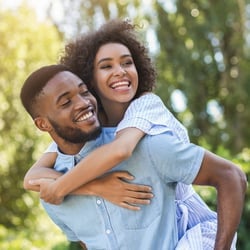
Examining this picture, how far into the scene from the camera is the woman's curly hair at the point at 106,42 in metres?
2.88

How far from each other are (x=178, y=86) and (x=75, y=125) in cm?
1303

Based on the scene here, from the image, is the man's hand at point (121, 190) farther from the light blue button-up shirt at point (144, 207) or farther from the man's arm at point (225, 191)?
the man's arm at point (225, 191)

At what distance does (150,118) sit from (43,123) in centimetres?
43

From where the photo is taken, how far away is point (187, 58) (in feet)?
49.9

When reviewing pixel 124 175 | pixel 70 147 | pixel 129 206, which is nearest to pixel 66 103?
pixel 70 147

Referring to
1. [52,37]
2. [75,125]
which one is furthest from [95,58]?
[52,37]

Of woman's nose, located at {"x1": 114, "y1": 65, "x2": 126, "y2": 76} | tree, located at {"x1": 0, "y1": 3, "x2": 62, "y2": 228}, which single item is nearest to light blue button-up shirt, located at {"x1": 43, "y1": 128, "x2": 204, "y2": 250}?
woman's nose, located at {"x1": 114, "y1": 65, "x2": 126, "y2": 76}

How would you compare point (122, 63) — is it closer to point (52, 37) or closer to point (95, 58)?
point (95, 58)

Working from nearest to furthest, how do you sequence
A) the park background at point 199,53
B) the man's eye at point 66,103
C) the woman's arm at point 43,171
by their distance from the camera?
the man's eye at point 66,103 < the woman's arm at point 43,171 < the park background at point 199,53

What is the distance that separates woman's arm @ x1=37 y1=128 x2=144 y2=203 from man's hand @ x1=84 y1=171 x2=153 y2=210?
0.26 feet

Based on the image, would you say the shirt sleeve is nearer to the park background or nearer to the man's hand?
the man's hand

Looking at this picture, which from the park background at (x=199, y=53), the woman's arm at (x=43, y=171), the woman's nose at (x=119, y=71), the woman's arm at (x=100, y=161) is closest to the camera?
the woman's arm at (x=100, y=161)

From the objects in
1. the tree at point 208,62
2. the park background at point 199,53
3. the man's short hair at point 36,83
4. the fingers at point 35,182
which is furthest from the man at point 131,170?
the tree at point 208,62

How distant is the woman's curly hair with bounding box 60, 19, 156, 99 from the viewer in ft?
9.46
